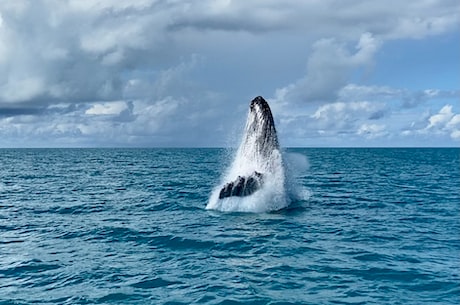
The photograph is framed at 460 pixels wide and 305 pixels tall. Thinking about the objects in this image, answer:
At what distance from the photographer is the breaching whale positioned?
28328 mm

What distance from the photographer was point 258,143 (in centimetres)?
2914

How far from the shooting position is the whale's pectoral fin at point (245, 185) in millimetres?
27391

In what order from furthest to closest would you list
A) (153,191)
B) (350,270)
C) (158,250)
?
(153,191), (158,250), (350,270)

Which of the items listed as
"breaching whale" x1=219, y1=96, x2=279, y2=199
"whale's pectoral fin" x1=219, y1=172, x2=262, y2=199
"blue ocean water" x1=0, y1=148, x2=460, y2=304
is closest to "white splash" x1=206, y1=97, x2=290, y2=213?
"breaching whale" x1=219, y1=96, x2=279, y2=199

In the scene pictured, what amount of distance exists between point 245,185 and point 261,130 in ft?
13.2

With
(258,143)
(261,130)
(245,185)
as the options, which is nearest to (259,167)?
(258,143)

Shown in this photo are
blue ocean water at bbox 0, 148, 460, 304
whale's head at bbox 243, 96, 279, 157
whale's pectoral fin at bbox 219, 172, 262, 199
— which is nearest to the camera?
blue ocean water at bbox 0, 148, 460, 304

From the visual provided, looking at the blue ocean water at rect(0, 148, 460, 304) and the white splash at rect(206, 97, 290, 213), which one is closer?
the blue ocean water at rect(0, 148, 460, 304)

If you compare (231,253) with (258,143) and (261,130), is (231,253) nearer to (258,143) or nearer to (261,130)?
(258,143)

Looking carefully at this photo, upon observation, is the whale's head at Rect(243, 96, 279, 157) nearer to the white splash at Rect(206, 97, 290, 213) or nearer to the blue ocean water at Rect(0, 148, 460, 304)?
the white splash at Rect(206, 97, 290, 213)

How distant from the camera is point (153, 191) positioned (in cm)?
4191

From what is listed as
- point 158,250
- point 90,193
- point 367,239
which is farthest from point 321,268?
point 90,193

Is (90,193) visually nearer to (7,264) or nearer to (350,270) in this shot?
(7,264)

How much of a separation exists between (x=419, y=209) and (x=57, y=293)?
77.5ft
